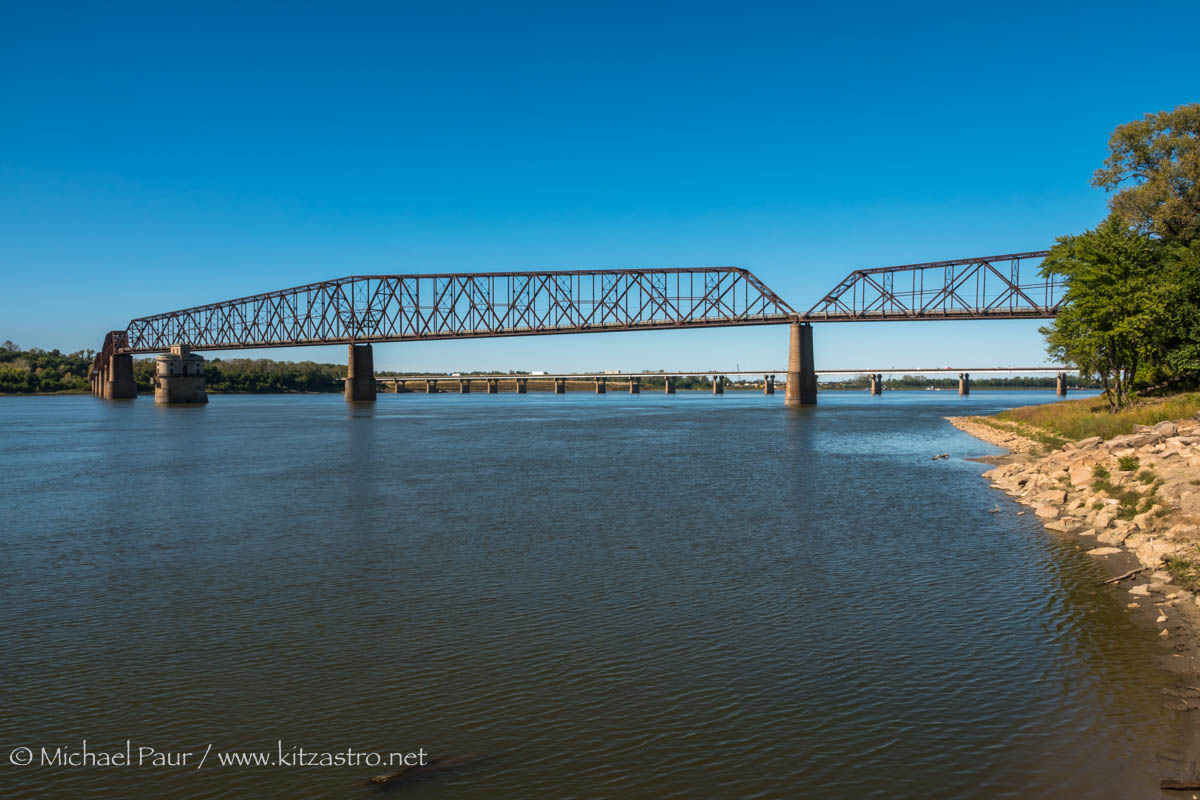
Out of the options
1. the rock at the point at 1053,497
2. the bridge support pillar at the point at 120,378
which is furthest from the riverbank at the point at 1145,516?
the bridge support pillar at the point at 120,378

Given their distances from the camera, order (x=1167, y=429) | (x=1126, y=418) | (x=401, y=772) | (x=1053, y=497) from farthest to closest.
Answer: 1. (x=1126, y=418)
2. (x=1167, y=429)
3. (x=1053, y=497)
4. (x=401, y=772)

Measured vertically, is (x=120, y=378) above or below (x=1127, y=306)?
below

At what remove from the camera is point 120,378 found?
186 meters

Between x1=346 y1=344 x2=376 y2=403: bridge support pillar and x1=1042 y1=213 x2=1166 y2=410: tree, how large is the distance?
12589cm

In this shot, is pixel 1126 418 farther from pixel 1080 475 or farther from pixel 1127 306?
pixel 1080 475

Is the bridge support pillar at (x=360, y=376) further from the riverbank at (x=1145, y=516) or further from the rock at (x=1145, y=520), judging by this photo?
the rock at (x=1145, y=520)

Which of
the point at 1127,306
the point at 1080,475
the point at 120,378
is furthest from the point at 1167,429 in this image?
the point at 120,378

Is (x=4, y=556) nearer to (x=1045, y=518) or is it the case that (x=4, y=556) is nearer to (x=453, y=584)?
(x=453, y=584)

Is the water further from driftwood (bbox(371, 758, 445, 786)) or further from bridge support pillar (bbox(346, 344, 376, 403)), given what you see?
bridge support pillar (bbox(346, 344, 376, 403))

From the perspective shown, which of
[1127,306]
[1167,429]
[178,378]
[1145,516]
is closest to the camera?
[1145,516]

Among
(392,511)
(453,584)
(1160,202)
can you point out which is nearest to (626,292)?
(1160,202)

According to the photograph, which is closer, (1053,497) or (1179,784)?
(1179,784)

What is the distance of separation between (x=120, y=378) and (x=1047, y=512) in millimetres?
205780

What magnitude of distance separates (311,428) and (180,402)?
305ft
